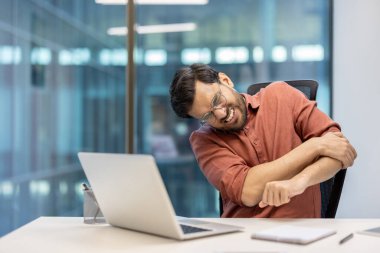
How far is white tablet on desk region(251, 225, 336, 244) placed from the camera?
3.66 feet

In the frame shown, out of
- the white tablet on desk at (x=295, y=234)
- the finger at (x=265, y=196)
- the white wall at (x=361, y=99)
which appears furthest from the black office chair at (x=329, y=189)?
the white wall at (x=361, y=99)

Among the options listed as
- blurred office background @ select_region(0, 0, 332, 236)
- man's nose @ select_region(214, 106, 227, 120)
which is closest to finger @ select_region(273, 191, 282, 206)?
man's nose @ select_region(214, 106, 227, 120)

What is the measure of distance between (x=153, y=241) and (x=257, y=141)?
2.37ft

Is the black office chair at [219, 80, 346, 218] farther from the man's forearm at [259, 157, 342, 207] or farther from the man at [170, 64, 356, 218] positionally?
the man's forearm at [259, 157, 342, 207]

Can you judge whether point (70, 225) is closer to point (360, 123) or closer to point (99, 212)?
point (99, 212)

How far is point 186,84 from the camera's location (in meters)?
1.69

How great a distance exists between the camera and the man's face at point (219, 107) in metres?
1.69

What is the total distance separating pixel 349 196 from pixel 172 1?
6.14 feet

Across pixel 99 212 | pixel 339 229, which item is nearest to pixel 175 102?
pixel 99 212

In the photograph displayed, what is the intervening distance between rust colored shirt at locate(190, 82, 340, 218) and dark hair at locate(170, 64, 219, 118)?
6.2 inches

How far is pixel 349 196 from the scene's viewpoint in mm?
3111

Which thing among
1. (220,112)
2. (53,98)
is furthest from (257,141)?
(53,98)

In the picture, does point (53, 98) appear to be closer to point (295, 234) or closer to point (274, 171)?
point (274, 171)

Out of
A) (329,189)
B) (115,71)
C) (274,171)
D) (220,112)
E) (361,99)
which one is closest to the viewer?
(274,171)
